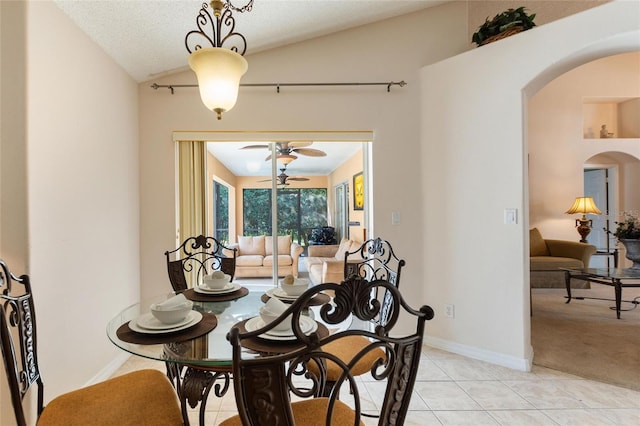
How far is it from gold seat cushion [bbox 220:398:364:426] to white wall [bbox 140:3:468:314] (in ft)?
6.60

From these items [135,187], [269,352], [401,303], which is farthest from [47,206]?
[401,303]

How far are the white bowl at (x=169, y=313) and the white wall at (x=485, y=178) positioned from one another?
7.63ft

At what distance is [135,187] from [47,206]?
3.73ft

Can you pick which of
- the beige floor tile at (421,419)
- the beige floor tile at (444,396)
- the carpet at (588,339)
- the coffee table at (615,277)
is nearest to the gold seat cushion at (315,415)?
the beige floor tile at (421,419)

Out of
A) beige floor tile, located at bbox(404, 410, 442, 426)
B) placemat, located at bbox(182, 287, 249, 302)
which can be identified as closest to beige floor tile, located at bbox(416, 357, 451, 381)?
beige floor tile, located at bbox(404, 410, 442, 426)

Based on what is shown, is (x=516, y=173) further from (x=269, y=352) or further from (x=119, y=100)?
(x=119, y=100)

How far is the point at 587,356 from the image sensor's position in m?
2.66

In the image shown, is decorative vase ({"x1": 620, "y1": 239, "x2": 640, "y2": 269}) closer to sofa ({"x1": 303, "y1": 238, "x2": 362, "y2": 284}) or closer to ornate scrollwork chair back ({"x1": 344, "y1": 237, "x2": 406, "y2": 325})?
ornate scrollwork chair back ({"x1": 344, "y1": 237, "x2": 406, "y2": 325})

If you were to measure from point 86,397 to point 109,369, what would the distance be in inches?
56.9

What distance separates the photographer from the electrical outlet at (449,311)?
111 inches

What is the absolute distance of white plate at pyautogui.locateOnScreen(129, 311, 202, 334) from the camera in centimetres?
128

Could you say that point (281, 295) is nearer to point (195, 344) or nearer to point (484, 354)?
point (195, 344)

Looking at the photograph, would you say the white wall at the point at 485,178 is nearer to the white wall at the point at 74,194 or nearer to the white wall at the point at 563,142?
the white wall at the point at 74,194

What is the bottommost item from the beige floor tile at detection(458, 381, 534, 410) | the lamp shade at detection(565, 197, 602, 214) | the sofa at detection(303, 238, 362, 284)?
the beige floor tile at detection(458, 381, 534, 410)
